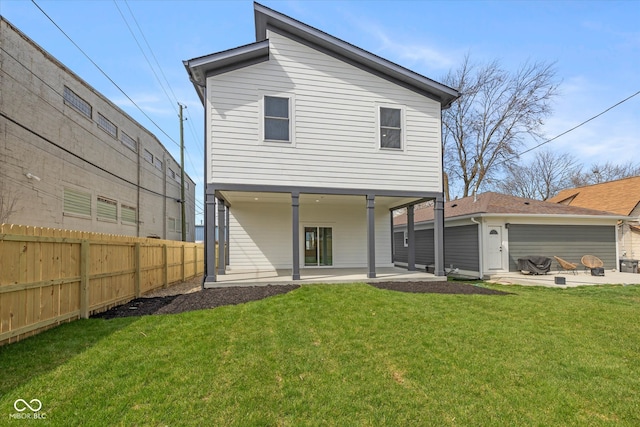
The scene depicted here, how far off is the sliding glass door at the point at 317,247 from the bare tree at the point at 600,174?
3172 centimetres

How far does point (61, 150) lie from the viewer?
10.8 m

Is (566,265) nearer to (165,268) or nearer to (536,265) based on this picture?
(536,265)

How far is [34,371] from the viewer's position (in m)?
3.42

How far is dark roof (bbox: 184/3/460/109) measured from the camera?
28.7 ft

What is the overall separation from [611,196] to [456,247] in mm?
13557

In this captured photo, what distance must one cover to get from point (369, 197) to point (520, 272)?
7.62 metres

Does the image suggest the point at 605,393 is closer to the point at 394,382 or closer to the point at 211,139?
the point at 394,382

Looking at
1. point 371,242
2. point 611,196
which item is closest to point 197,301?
point 371,242

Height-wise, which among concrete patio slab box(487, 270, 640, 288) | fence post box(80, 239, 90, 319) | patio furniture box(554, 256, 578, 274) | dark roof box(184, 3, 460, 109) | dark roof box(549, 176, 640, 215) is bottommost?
concrete patio slab box(487, 270, 640, 288)

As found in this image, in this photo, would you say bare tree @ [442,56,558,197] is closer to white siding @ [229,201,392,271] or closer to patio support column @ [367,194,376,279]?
white siding @ [229,201,392,271]

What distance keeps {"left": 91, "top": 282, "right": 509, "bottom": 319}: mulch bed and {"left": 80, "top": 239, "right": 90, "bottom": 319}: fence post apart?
32 centimetres

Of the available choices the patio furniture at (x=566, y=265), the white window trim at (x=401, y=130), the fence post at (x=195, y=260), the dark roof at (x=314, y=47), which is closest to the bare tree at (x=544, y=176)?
the patio furniture at (x=566, y=265)

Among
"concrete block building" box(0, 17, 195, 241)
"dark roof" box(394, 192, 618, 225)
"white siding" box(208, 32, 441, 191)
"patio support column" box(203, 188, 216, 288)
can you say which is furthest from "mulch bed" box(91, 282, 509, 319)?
"dark roof" box(394, 192, 618, 225)

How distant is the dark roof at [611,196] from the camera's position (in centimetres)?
1872
